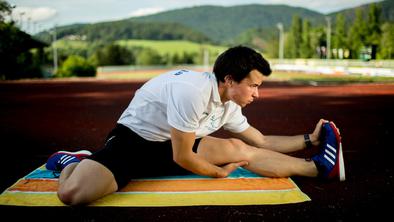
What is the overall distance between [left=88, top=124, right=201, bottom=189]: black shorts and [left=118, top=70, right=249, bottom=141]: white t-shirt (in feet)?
0.19

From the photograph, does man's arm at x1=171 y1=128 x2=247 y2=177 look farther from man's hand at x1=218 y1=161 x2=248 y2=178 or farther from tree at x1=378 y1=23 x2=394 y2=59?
tree at x1=378 y1=23 x2=394 y2=59

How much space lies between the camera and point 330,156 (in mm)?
3537

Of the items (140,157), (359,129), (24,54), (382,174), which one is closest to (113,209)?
(140,157)

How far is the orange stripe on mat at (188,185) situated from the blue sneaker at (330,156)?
0.32 m

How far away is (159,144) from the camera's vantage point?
10.9 ft

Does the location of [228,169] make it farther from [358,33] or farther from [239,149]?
[358,33]

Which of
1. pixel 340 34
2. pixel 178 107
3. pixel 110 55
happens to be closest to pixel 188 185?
pixel 178 107

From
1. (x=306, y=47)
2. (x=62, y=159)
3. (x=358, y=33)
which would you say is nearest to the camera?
(x=62, y=159)

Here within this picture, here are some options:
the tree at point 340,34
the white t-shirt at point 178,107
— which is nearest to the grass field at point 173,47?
the tree at point 340,34

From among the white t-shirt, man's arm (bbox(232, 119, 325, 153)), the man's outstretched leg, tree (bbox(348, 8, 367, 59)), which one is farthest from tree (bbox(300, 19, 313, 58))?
the white t-shirt

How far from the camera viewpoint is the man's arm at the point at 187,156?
291cm

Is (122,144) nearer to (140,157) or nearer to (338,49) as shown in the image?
(140,157)

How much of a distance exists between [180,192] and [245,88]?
99cm

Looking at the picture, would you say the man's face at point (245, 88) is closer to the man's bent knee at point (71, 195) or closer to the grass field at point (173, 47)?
the man's bent knee at point (71, 195)
